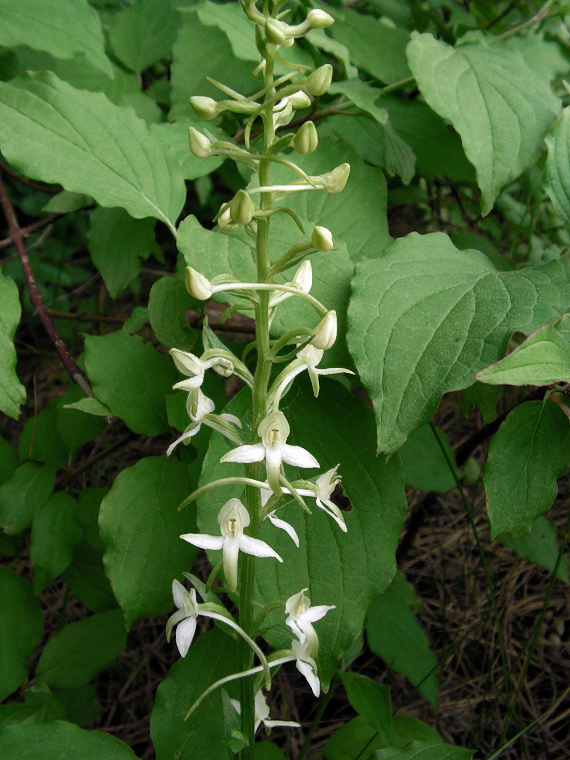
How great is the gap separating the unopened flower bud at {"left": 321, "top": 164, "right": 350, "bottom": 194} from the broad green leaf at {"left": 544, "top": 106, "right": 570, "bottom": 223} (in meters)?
0.57

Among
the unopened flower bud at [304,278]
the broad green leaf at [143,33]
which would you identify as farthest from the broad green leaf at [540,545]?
the broad green leaf at [143,33]

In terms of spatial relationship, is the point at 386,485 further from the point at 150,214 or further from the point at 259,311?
the point at 150,214

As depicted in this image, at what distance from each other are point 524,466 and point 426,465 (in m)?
0.55

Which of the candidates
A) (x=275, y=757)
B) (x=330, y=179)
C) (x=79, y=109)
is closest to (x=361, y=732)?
(x=275, y=757)

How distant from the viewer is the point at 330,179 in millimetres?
875

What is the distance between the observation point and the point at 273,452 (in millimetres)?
840

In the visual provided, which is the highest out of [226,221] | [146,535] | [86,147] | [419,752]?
[226,221]

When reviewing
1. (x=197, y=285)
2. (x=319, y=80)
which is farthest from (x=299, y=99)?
(x=197, y=285)

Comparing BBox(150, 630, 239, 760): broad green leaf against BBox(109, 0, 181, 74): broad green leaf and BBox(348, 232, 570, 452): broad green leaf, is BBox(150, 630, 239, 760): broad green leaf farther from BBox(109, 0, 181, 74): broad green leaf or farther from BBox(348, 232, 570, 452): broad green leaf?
BBox(109, 0, 181, 74): broad green leaf

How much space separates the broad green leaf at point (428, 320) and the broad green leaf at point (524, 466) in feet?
0.66

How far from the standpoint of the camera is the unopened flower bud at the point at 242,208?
80cm

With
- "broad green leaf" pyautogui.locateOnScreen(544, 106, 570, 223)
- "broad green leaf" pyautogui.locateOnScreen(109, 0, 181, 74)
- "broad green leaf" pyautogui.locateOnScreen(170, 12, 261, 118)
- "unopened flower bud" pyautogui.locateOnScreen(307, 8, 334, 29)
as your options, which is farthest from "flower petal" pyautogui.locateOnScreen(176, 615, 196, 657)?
"broad green leaf" pyautogui.locateOnScreen(109, 0, 181, 74)

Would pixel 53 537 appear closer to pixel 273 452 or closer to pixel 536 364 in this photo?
pixel 273 452

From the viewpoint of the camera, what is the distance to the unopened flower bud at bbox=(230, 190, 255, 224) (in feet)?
2.62
